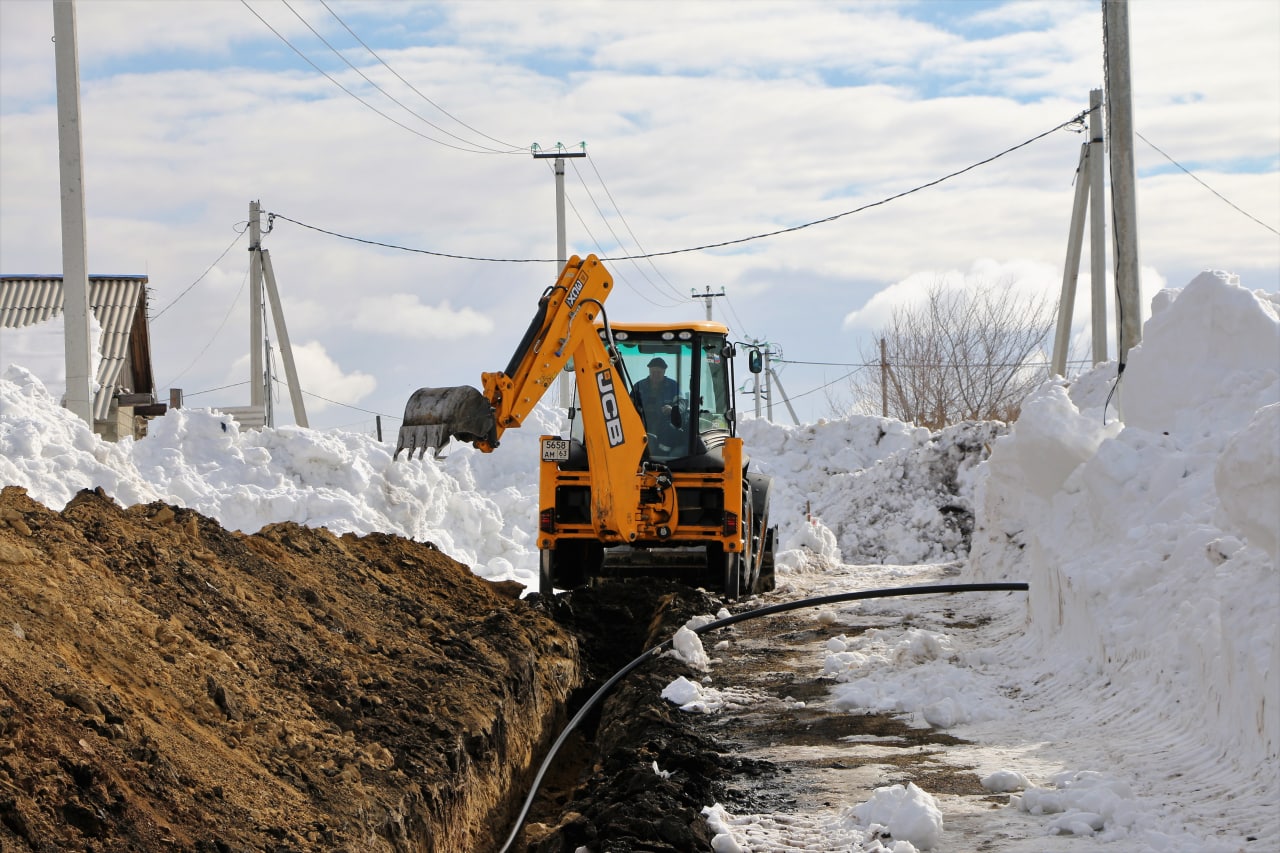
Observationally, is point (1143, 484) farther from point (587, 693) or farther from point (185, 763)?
point (185, 763)

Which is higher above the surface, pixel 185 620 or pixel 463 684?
pixel 185 620

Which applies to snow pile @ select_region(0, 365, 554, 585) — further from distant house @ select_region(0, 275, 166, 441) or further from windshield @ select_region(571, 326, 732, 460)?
distant house @ select_region(0, 275, 166, 441)

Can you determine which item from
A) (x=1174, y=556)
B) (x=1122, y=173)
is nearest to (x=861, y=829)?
(x=1174, y=556)

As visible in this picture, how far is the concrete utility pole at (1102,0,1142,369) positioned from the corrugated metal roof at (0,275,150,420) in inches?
777

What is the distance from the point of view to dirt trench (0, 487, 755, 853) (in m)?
4.85

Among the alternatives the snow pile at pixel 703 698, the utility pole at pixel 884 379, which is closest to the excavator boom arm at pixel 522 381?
the snow pile at pixel 703 698

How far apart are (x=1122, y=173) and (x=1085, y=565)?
619cm

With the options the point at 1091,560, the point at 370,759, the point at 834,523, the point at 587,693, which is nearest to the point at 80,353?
the point at 587,693

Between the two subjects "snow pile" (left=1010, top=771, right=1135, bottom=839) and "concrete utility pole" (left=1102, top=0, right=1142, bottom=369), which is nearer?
"snow pile" (left=1010, top=771, right=1135, bottom=839)

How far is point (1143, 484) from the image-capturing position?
8.95 metres

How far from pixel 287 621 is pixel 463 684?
3.85 ft

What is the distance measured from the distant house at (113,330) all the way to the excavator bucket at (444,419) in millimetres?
17666

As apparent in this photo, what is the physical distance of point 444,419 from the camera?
1027 cm

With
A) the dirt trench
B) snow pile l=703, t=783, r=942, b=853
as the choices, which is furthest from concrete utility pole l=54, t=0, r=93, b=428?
snow pile l=703, t=783, r=942, b=853
